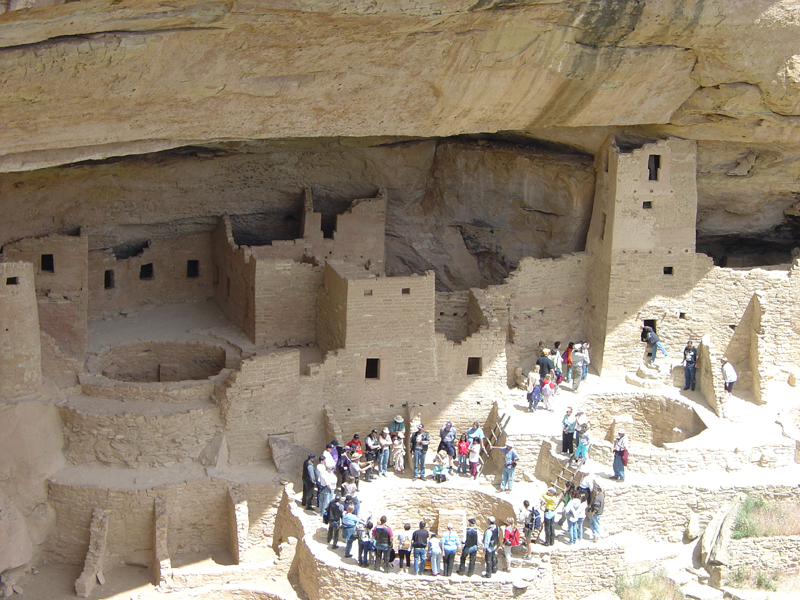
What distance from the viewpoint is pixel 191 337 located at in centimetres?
2086

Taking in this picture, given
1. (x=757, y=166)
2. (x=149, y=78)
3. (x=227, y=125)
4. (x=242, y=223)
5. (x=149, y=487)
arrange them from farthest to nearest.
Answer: (x=242, y=223) < (x=757, y=166) < (x=149, y=487) < (x=227, y=125) < (x=149, y=78)

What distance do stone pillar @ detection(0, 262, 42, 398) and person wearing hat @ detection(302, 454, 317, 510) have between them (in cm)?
467

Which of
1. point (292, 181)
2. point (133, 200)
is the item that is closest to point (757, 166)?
point (292, 181)

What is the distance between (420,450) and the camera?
19.0 m

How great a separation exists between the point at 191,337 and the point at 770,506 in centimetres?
1059

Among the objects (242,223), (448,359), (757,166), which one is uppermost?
(757,166)

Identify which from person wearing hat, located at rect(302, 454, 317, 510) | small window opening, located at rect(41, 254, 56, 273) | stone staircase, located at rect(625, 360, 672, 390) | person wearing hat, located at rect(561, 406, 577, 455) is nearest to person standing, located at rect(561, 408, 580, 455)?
person wearing hat, located at rect(561, 406, 577, 455)

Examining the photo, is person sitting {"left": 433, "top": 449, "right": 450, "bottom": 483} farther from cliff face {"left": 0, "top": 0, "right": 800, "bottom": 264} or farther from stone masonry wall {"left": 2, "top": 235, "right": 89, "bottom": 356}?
stone masonry wall {"left": 2, "top": 235, "right": 89, "bottom": 356}

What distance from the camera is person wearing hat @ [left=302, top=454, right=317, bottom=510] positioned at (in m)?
18.0

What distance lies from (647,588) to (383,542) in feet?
14.6

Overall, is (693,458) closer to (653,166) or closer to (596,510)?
(596,510)

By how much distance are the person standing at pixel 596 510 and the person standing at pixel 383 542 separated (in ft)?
11.2

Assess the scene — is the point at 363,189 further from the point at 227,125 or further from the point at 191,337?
the point at 227,125

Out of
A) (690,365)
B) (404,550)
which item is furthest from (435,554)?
(690,365)
